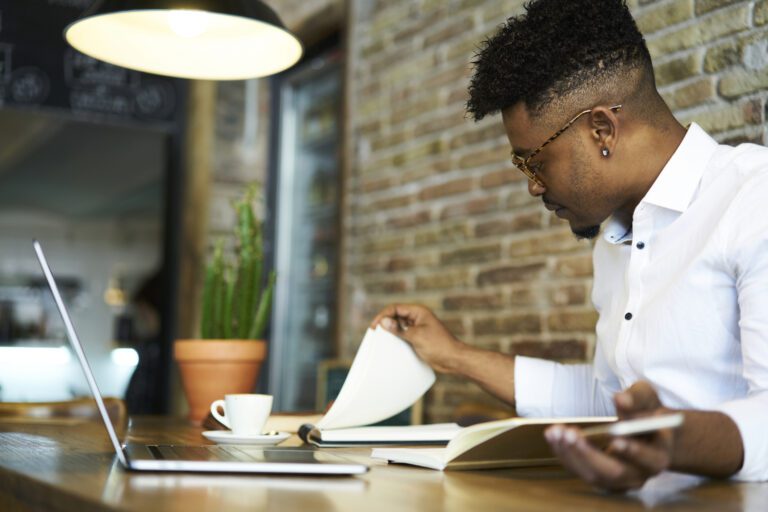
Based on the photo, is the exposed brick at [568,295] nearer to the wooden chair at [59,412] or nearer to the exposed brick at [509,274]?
the exposed brick at [509,274]

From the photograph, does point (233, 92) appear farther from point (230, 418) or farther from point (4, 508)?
point (4, 508)

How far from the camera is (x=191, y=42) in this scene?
7.48ft

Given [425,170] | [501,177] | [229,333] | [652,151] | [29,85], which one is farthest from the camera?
[29,85]

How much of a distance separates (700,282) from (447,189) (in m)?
1.77

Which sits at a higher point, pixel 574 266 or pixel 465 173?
pixel 465 173

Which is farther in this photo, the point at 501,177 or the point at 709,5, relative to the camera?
the point at 501,177

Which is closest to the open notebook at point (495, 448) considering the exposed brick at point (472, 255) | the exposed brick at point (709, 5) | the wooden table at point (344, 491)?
the wooden table at point (344, 491)

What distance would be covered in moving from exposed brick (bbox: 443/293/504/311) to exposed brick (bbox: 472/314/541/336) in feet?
0.14

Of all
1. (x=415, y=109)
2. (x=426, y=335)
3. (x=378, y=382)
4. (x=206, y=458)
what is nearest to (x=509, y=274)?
(x=415, y=109)

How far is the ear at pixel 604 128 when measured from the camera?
1.60 meters

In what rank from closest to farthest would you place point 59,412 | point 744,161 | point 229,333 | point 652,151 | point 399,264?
1. point 744,161
2. point 652,151
3. point 229,333
4. point 59,412
5. point 399,264

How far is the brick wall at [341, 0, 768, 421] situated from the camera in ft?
7.16

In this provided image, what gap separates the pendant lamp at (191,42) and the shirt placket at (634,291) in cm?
96

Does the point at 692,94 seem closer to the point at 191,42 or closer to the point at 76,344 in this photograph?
the point at 191,42
